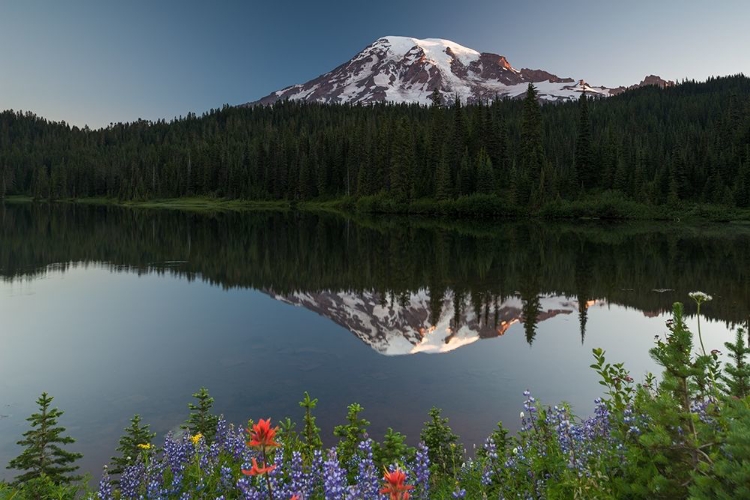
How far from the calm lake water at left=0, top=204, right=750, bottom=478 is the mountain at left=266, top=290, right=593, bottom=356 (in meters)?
0.11

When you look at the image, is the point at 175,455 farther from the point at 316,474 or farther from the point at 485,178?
the point at 485,178

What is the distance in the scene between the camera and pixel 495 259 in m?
37.4

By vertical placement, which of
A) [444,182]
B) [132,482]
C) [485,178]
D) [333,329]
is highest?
[485,178]

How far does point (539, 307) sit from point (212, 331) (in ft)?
48.4

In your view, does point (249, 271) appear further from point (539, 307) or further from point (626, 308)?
point (626, 308)

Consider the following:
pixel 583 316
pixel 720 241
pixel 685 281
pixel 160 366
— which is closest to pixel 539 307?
pixel 583 316

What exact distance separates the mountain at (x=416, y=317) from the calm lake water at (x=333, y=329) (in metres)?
0.11

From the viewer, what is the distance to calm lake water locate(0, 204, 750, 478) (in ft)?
40.4

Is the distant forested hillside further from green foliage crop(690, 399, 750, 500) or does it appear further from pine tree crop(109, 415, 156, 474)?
green foliage crop(690, 399, 750, 500)

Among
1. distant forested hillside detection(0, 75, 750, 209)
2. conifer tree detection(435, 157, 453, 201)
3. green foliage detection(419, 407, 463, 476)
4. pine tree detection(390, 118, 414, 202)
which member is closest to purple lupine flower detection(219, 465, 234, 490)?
green foliage detection(419, 407, 463, 476)

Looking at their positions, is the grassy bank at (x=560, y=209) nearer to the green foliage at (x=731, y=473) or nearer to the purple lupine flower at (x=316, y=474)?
the purple lupine flower at (x=316, y=474)

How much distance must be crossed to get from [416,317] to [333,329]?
148 inches

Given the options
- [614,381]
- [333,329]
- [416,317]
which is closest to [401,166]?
[416,317]

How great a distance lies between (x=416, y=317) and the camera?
2114 centimetres
